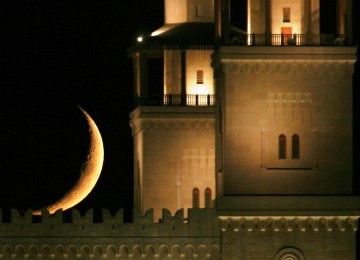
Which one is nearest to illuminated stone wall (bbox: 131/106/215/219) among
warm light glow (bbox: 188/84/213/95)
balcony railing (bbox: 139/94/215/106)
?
balcony railing (bbox: 139/94/215/106)

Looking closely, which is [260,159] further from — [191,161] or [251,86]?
[191,161]

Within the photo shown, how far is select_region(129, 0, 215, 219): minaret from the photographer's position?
9394 cm

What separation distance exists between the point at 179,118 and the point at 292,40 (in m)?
13.0

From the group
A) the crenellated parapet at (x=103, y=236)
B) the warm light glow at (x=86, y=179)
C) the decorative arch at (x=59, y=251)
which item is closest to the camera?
the crenellated parapet at (x=103, y=236)

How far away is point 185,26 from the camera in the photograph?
95.9 meters

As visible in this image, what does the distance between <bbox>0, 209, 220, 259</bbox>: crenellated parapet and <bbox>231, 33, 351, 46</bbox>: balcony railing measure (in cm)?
645

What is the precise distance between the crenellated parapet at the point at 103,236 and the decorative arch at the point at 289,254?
9.36ft

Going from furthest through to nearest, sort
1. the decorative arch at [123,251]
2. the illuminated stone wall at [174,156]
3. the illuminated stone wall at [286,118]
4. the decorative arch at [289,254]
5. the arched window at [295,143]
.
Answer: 1. the illuminated stone wall at [174,156]
2. the decorative arch at [123,251]
3. the arched window at [295,143]
4. the illuminated stone wall at [286,118]
5. the decorative arch at [289,254]

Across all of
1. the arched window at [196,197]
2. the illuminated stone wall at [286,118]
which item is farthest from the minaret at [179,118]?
the illuminated stone wall at [286,118]

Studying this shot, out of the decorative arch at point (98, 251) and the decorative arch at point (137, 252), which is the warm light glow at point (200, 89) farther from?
the decorative arch at point (98, 251)

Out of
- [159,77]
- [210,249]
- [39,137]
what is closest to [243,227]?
[210,249]

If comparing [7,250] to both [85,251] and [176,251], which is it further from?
[176,251]

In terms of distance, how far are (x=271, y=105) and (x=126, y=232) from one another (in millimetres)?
7015

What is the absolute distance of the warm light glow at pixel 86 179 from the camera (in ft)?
290
